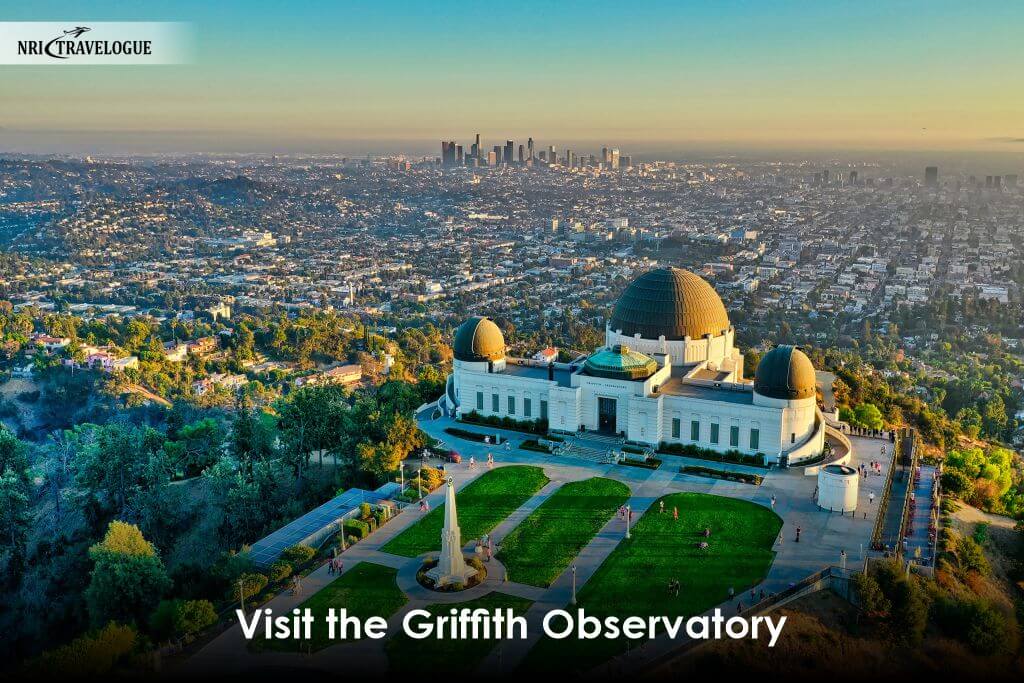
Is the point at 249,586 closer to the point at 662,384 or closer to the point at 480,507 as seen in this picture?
the point at 480,507

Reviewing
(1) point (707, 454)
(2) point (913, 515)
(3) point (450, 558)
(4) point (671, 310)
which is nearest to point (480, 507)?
(3) point (450, 558)

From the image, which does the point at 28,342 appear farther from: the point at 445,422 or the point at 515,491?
the point at 515,491

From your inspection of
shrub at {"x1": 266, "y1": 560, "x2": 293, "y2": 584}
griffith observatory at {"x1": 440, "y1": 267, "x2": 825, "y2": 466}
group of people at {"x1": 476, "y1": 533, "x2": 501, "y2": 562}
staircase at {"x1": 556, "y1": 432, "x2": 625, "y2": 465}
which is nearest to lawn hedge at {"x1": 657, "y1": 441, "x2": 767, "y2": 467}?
griffith observatory at {"x1": 440, "y1": 267, "x2": 825, "y2": 466}

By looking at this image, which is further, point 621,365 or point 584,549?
point 621,365

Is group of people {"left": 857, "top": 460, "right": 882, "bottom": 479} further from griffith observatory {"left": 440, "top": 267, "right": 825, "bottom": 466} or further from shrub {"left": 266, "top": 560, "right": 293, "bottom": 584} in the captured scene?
shrub {"left": 266, "top": 560, "right": 293, "bottom": 584}

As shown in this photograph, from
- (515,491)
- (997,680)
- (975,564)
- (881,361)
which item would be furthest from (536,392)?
(881,361)

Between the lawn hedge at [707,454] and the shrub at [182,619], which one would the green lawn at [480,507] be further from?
the shrub at [182,619]

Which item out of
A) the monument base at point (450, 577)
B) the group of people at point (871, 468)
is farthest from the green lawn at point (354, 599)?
the group of people at point (871, 468)
